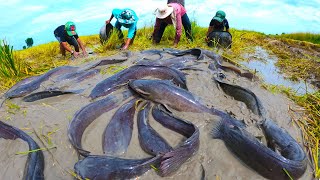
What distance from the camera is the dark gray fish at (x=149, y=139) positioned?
2.77 metres

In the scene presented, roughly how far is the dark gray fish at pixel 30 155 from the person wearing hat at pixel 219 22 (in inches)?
230

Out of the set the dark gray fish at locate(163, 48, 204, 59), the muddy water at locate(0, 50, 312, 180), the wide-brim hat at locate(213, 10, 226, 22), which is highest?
the wide-brim hat at locate(213, 10, 226, 22)

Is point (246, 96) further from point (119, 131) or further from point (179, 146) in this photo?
point (119, 131)

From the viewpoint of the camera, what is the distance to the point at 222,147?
2.93 metres

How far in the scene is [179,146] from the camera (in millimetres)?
2641

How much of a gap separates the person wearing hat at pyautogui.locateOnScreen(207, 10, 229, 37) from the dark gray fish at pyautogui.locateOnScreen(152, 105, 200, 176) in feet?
16.2

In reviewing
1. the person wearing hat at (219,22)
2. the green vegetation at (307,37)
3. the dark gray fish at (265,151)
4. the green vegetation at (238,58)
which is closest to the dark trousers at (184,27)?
the green vegetation at (238,58)

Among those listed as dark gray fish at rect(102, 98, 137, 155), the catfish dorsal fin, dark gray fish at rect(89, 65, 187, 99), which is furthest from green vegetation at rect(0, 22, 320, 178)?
dark gray fish at rect(102, 98, 137, 155)

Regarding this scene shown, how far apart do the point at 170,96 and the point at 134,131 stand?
0.66m

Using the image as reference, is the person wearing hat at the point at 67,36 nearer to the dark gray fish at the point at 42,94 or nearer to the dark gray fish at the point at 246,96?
the dark gray fish at the point at 42,94

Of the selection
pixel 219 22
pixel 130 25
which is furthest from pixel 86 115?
pixel 219 22

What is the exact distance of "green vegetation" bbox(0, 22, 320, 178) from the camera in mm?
3635

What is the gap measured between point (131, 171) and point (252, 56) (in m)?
5.35

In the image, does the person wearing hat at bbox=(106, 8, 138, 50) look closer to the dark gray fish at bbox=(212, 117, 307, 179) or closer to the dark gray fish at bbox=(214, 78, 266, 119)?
the dark gray fish at bbox=(214, 78, 266, 119)
